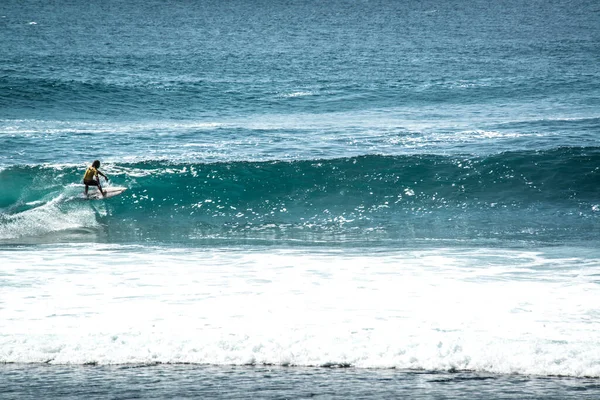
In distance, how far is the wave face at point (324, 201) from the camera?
13578 mm

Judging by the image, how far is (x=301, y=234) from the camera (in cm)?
1348

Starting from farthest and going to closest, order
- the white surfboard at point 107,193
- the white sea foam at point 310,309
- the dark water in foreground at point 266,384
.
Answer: the white surfboard at point 107,193 < the white sea foam at point 310,309 < the dark water in foreground at point 266,384

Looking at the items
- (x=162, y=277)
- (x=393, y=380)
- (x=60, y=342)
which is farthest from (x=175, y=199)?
(x=393, y=380)

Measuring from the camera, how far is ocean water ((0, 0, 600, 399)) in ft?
20.4

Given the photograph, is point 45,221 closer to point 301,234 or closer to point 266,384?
point 301,234

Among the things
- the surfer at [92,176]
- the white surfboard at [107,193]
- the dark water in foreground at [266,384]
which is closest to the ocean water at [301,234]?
the dark water in foreground at [266,384]

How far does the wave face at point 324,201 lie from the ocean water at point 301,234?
71 millimetres

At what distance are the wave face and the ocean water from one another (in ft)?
0.23

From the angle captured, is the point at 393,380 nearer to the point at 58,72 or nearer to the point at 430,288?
the point at 430,288

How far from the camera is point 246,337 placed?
6840mm

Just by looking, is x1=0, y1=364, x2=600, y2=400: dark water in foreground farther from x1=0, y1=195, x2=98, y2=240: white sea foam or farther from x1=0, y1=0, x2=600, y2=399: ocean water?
x1=0, y1=195, x2=98, y2=240: white sea foam

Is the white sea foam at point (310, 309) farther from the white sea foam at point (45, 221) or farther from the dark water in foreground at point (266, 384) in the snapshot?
the white sea foam at point (45, 221)

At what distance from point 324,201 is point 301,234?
128 inches

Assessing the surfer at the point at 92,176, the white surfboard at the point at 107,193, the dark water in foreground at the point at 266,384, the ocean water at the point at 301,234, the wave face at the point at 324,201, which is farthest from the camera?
the white surfboard at the point at 107,193
